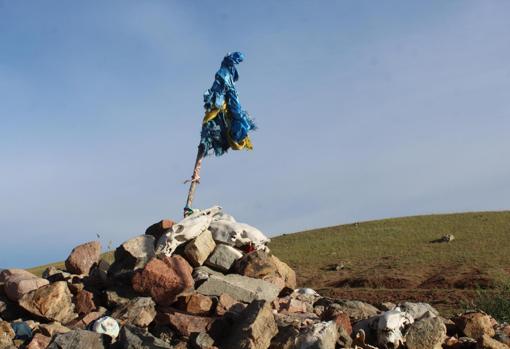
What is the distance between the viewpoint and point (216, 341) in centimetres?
719

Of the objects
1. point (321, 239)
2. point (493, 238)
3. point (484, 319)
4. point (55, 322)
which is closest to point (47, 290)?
point (55, 322)

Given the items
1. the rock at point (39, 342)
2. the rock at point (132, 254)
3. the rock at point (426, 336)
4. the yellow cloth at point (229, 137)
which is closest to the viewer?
the rock at point (39, 342)

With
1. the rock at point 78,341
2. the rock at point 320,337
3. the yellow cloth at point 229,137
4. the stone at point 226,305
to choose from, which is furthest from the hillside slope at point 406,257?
the rock at point 78,341

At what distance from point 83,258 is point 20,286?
1.52 meters

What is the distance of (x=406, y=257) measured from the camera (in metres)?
33.2

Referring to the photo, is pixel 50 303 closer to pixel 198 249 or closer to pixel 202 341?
pixel 198 249

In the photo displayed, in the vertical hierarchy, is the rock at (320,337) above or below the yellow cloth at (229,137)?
below

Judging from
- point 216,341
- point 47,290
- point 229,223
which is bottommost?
point 216,341

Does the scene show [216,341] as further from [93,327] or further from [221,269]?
[221,269]

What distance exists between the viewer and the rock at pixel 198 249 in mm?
9289

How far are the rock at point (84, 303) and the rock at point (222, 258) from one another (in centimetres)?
184

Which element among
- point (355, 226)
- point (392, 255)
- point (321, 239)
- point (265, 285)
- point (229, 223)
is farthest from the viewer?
point (355, 226)

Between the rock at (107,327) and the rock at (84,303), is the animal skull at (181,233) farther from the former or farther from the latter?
the rock at (107,327)

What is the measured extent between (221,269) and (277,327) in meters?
Result: 2.46
